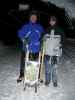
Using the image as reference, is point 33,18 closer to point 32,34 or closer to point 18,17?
point 32,34

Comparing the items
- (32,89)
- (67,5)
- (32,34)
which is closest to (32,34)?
(32,34)

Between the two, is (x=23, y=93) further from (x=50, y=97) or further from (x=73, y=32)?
(x=73, y=32)

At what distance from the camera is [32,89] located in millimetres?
9070

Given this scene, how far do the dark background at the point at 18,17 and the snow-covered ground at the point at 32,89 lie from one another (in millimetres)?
3233

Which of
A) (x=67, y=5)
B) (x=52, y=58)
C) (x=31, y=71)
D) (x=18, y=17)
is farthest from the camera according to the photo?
(x=67, y=5)

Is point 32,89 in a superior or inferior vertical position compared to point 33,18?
inferior

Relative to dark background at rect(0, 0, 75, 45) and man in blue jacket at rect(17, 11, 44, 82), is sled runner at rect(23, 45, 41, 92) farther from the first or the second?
dark background at rect(0, 0, 75, 45)

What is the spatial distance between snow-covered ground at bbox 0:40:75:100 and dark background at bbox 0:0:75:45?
3233 millimetres

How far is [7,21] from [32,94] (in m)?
9.00

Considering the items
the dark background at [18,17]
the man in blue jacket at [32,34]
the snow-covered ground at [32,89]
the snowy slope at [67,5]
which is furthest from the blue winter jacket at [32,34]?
the snowy slope at [67,5]

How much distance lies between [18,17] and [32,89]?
27.2ft

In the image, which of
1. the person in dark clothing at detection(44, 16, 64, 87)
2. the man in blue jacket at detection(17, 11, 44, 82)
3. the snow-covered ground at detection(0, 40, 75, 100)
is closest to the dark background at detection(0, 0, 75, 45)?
the snow-covered ground at detection(0, 40, 75, 100)

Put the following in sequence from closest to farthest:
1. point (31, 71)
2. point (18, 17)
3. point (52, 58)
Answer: point (31, 71) < point (52, 58) < point (18, 17)

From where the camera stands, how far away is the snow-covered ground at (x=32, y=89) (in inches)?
336
